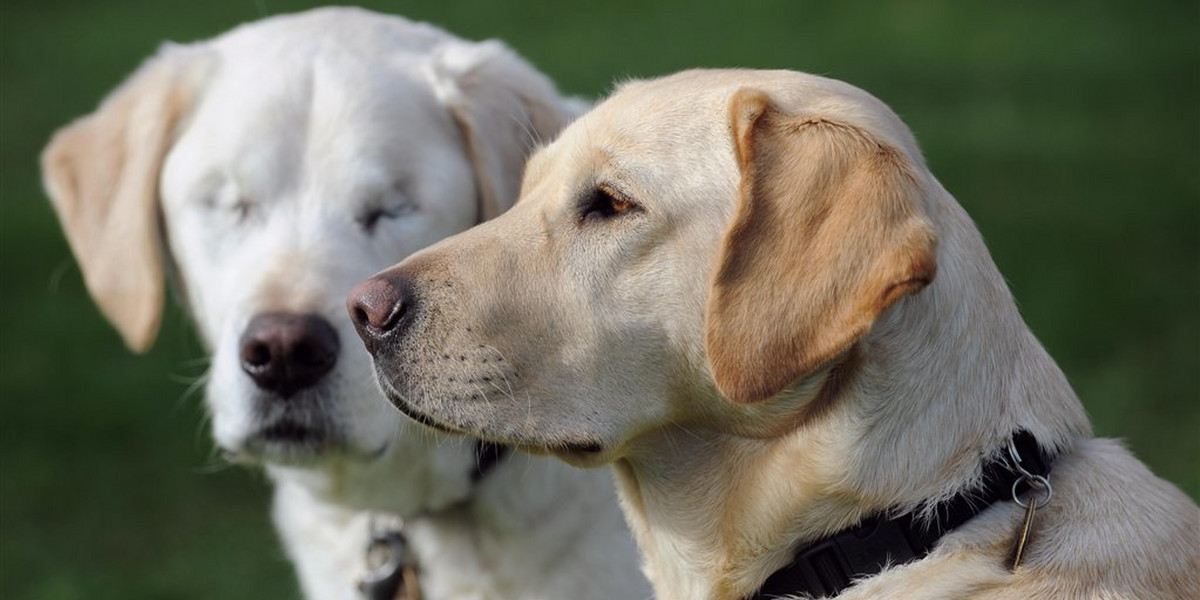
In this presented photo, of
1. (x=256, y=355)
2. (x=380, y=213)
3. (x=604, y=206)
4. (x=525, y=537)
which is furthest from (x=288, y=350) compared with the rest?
(x=604, y=206)

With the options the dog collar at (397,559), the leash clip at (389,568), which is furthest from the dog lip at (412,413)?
the leash clip at (389,568)

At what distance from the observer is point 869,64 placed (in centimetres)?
1554

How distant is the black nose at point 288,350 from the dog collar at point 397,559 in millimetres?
575

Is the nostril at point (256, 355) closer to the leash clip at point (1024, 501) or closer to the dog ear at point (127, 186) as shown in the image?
the dog ear at point (127, 186)

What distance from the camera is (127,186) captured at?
4668 mm

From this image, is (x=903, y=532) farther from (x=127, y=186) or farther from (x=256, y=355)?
(x=127, y=186)

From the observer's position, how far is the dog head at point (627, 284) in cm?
316

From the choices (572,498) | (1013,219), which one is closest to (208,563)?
(572,498)

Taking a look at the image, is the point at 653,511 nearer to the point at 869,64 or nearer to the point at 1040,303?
the point at 1040,303

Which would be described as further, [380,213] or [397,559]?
[397,559]

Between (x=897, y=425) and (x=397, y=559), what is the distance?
1.88 metres

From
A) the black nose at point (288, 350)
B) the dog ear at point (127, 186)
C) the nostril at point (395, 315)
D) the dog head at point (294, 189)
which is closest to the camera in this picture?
the nostril at point (395, 315)

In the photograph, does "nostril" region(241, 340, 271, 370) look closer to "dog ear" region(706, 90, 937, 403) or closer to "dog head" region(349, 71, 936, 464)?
"dog head" region(349, 71, 936, 464)

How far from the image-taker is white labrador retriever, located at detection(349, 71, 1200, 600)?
3.14m
